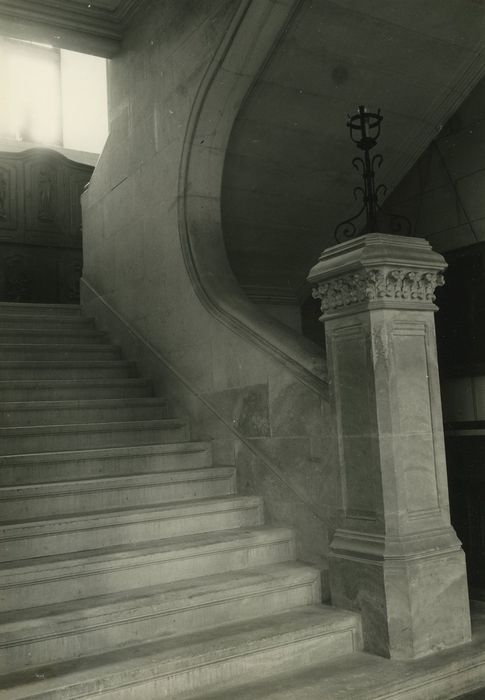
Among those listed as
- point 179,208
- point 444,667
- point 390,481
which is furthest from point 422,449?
point 179,208

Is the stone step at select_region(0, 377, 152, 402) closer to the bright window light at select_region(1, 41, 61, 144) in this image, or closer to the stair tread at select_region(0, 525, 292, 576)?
the stair tread at select_region(0, 525, 292, 576)

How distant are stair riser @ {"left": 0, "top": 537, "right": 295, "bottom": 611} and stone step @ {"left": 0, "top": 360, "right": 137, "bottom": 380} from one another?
2350mm

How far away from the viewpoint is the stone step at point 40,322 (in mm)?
6359

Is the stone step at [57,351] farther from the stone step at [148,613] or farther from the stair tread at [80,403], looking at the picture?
the stone step at [148,613]

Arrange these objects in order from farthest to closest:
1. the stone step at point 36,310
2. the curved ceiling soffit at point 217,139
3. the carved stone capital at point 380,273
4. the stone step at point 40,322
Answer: the stone step at point 36,310, the stone step at point 40,322, the curved ceiling soffit at point 217,139, the carved stone capital at point 380,273

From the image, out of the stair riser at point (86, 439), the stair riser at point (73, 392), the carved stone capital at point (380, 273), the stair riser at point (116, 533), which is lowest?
the stair riser at point (116, 533)

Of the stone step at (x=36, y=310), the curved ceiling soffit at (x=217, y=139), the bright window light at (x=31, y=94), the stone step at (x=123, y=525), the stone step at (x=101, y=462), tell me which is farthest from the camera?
the bright window light at (x=31, y=94)

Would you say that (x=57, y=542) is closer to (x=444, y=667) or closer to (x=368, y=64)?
(x=444, y=667)

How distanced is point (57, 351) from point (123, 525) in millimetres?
2525

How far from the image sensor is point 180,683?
2895mm

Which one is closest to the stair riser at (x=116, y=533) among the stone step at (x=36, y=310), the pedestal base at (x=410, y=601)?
the pedestal base at (x=410, y=601)

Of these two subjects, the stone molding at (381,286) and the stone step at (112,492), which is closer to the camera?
the stone molding at (381,286)

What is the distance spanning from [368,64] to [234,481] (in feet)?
11.7

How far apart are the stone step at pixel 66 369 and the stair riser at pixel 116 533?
6.64 ft
